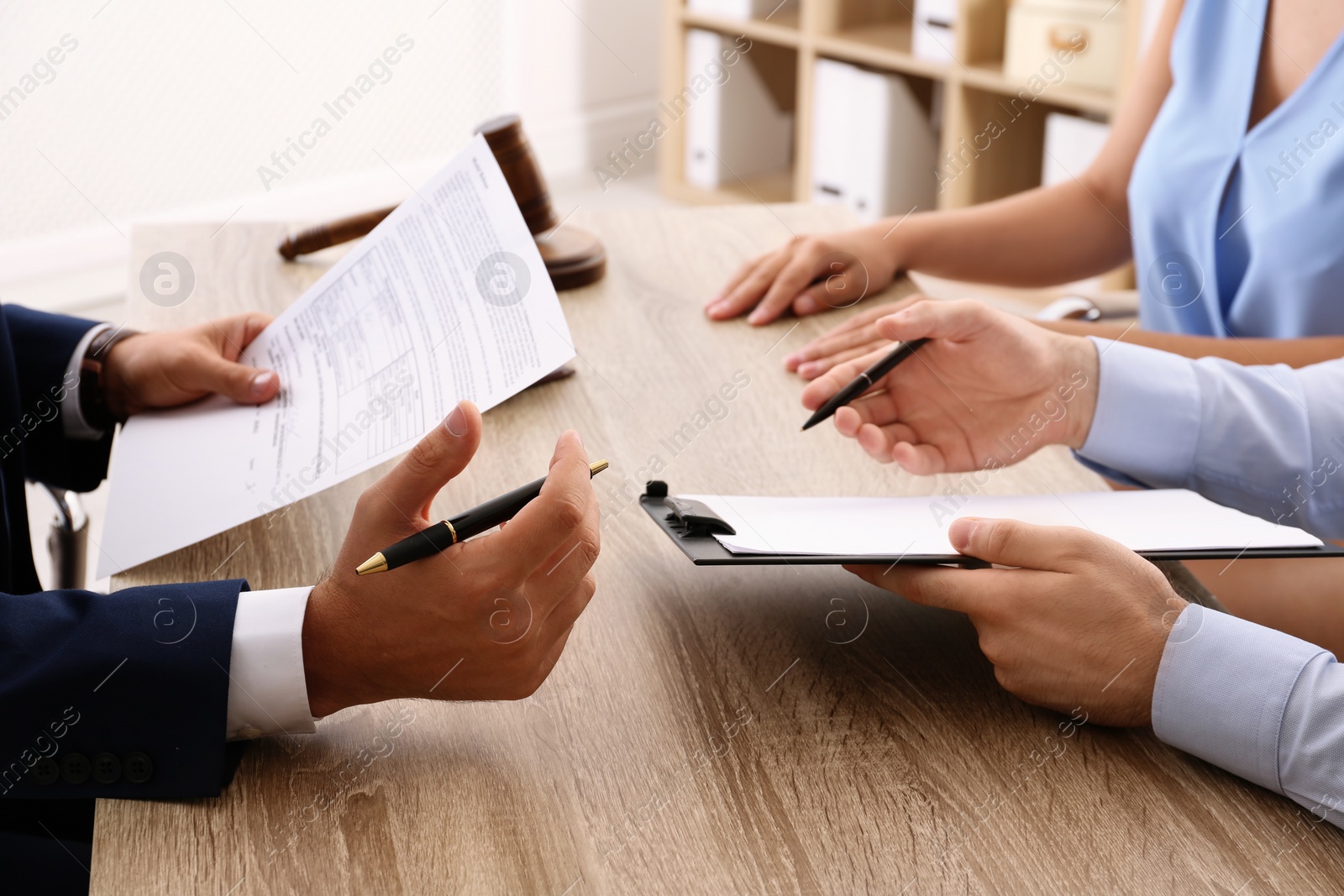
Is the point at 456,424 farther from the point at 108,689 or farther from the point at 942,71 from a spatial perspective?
the point at 942,71

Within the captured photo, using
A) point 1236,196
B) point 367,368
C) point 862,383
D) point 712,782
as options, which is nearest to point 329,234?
point 367,368

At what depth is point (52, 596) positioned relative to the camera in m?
0.70

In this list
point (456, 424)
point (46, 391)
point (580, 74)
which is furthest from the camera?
point (580, 74)

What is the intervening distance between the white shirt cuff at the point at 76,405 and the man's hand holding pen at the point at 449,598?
1.60 feet

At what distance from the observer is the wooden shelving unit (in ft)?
9.87

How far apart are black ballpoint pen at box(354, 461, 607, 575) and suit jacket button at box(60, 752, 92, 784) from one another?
193mm

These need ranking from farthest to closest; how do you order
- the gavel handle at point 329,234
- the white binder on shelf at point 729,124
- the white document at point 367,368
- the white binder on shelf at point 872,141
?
1. the white binder on shelf at point 729,124
2. the white binder on shelf at point 872,141
3. the gavel handle at point 329,234
4. the white document at point 367,368

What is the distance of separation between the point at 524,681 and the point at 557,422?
15.4 inches

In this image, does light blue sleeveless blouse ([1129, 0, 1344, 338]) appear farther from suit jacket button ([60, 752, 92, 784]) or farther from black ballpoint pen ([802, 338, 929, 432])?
suit jacket button ([60, 752, 92, 784])

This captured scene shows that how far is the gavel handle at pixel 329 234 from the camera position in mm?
1283

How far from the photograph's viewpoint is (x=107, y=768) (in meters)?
0.65

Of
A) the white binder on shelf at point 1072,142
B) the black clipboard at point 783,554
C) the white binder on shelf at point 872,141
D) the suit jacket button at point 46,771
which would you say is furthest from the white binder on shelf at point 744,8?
the suit jacket button at point 46,771

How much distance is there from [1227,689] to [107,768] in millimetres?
659

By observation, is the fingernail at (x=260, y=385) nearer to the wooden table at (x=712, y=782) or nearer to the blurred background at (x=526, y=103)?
the wooden table at (x=712, y=782)
